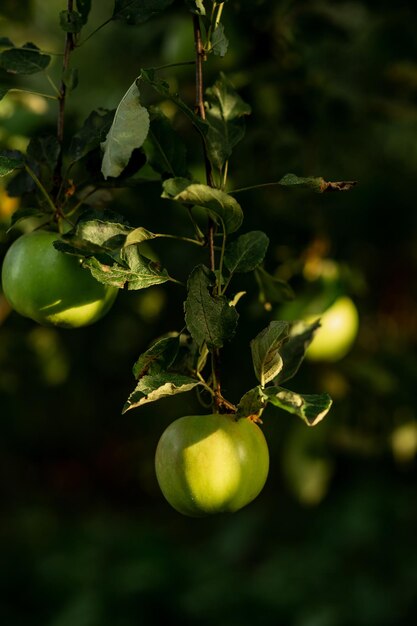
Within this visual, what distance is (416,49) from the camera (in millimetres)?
1434

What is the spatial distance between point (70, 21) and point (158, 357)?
0.30 m

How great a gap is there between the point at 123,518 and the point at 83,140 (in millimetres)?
2574

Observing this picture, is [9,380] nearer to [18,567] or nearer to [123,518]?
[18,567]

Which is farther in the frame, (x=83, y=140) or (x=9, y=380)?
(x=9, y=380)

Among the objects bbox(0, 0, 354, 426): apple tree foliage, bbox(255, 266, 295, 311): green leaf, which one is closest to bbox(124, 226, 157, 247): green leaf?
bbox(0, 0, 354, 426): apple tree foliage

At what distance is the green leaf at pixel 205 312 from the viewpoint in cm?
66

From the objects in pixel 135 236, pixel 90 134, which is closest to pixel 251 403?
pixel 135 236

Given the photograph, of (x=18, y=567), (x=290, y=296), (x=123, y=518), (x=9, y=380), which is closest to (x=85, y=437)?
(x=123, y=518)

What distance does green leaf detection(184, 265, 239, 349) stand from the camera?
0.66 meters

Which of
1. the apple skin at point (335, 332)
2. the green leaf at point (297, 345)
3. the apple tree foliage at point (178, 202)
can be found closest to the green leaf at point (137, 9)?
the apple tree foliage at point (178, 202)

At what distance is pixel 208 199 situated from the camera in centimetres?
63

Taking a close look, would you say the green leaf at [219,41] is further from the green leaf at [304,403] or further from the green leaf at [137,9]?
the green leaf at [304,403]

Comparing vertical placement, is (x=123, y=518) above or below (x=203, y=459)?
below

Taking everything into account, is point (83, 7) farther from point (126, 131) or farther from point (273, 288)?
point (273, 288)
